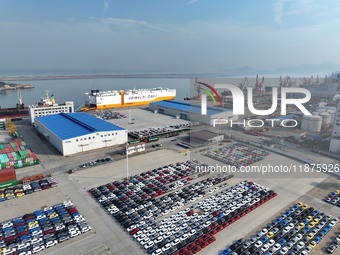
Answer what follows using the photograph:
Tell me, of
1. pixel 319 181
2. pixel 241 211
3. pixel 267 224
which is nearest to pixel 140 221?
pixel 241 211

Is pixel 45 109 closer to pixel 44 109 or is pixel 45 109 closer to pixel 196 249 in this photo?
pixel 44 109

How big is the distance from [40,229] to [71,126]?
936 inches

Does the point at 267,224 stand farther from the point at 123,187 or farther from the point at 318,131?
the point at 318,131

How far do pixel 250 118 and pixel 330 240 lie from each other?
35.2 metres

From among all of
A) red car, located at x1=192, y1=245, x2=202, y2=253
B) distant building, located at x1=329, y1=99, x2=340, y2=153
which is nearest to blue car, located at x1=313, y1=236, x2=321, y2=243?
red car, located at x1=192, y1=245, x2=202, y2=253

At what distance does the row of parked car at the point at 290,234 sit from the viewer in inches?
615

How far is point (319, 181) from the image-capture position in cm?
2588

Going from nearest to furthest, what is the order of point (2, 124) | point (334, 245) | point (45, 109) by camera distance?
point (334, 245), point (2, 124), point (45, 109)

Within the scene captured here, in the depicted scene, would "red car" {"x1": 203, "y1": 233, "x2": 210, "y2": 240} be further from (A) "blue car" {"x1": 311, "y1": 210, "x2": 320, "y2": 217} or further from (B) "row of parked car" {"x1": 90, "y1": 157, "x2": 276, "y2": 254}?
(A) "blue car" {"x1": 311, "y1": 210, "x2": 320, "y2": 217}

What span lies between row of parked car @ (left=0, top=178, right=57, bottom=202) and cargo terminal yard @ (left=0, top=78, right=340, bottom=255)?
23cm

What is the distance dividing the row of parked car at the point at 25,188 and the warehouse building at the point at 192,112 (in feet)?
113

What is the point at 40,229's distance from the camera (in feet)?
57.2

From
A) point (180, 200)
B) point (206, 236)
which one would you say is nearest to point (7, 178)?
point (180, 200)

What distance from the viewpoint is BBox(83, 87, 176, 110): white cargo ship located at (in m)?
70.6
